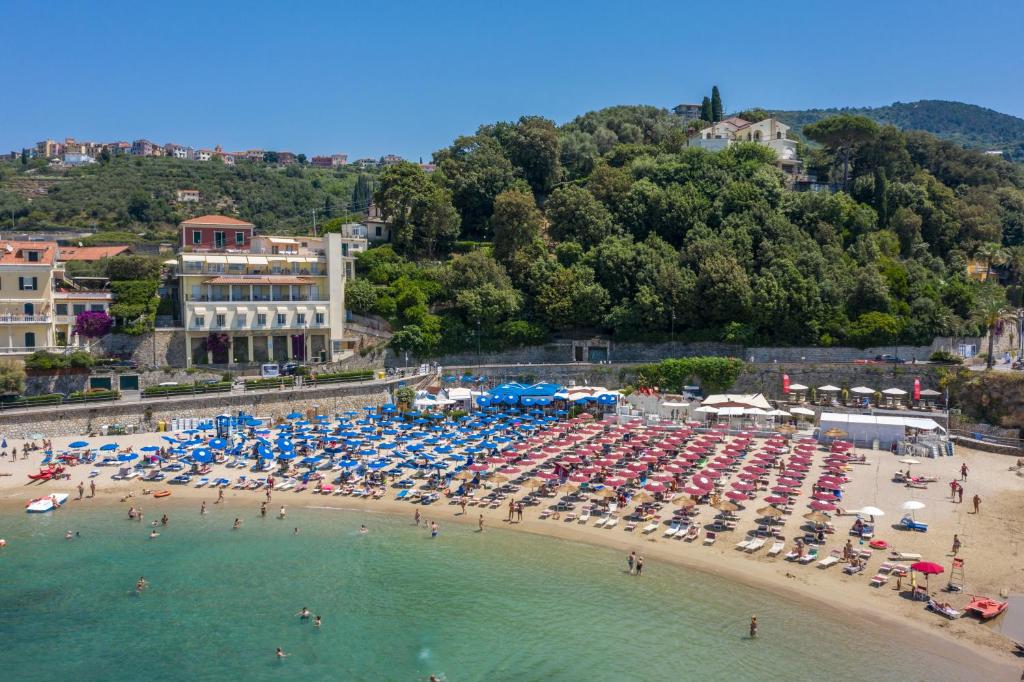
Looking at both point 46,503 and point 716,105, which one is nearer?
point 46,503

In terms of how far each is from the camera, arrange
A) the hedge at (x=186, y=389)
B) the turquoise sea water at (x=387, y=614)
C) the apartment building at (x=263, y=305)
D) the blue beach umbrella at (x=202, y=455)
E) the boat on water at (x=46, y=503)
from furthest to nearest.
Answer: the apartment building at (x=263, y=305) → the hedge at (x=186, y=389) → the blue beach umbrella at (x=202, y=455) → the boat on water at (x=46, y=503) → the turquoise sea water at (x=387, y=614)

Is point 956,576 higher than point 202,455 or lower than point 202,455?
lower

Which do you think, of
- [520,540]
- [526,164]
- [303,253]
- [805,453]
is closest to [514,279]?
[303,253]

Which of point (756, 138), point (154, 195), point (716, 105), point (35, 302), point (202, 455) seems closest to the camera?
point (202, 455)

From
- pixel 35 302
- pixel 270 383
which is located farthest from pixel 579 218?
pixel 35 302

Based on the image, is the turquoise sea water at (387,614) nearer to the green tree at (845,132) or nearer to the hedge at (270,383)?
the hedge at (270,383)

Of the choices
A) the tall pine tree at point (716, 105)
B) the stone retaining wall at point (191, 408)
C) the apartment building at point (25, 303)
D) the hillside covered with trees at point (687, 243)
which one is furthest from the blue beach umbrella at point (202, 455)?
the tall pine tree at point (716, 105)

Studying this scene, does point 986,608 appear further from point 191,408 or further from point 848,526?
point 191,408
